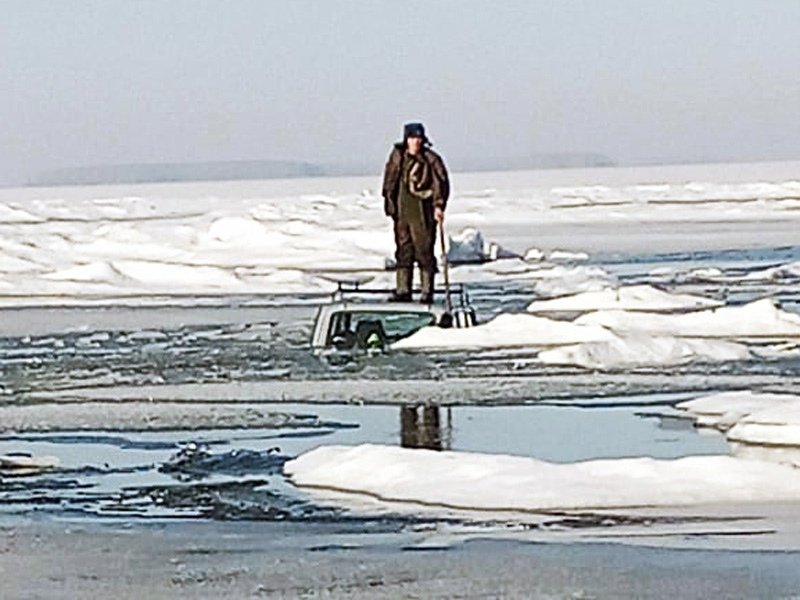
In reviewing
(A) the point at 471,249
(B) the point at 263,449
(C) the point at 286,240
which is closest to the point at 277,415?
(B) the point at 263,449

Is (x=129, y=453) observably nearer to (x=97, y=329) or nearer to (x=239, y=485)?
(x=239, y=485)

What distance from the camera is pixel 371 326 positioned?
57.8 feet

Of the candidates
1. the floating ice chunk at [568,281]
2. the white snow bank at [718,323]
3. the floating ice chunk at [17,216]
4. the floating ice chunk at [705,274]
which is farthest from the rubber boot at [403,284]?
the floating ice chunk at [17,216]

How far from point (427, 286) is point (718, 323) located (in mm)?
3034

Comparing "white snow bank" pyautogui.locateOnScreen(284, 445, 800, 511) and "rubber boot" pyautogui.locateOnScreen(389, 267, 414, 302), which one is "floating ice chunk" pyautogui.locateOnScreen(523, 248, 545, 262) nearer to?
"rubber boot" pyautogui.locateOnScreen(389, 267, 414, 302)

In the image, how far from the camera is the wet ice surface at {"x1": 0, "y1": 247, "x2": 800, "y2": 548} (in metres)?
9.90

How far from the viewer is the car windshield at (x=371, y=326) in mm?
17609

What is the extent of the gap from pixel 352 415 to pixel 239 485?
3043mm

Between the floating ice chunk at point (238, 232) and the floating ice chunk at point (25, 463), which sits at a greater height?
the floating ice chunk at point (25, 463)

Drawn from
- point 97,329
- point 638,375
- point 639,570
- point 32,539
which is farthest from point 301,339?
point 639,570

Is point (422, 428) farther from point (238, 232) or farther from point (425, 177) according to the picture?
point (238, 232)

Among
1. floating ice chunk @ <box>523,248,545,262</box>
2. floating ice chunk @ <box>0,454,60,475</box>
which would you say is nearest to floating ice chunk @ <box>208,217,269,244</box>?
floating ice chunk @ <box>523,248,545,262</box>

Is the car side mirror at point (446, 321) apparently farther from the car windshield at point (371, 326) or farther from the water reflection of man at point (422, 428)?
the water reflection of man at point (422, 428)

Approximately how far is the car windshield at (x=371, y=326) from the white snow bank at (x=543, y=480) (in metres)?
6.85
